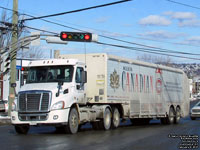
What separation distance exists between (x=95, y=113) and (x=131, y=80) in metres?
3.65

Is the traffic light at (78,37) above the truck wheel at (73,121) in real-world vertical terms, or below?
above

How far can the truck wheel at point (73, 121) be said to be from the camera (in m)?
16.1

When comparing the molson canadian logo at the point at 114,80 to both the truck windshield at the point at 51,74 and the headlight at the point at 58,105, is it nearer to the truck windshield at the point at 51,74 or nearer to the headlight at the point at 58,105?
the truck windshield at the point at 51,74

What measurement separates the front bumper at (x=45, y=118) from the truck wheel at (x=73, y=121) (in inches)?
13.7

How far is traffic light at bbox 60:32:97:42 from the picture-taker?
22.2 metres

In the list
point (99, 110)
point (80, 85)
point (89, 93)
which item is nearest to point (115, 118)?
point (99, 110)

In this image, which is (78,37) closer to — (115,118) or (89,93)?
(89,93)

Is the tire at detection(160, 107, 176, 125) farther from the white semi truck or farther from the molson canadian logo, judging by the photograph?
the molson canadian logo

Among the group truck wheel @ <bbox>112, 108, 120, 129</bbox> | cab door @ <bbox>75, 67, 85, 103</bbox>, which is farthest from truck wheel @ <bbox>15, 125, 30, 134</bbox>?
truck wheel @ <bbox>112, 108, 120, 129</bbox>

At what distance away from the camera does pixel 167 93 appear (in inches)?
977

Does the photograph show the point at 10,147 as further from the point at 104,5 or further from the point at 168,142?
the point at 104,5

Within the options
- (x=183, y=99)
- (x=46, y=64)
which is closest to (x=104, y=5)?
(x=46, y=64)

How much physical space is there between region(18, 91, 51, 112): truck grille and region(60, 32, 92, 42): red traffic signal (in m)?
7.08

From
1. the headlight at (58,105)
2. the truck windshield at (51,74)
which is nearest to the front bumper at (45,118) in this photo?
the headlight at (58,105)
